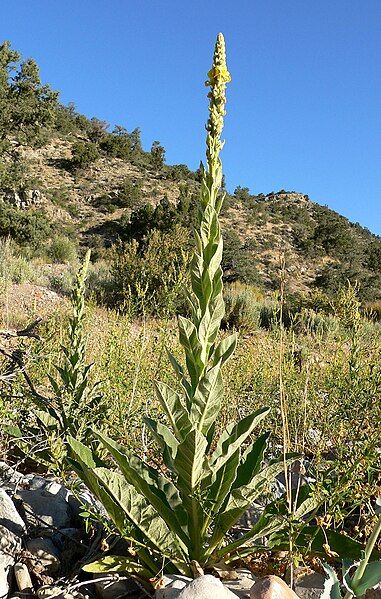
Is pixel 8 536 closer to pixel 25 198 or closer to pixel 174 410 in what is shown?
pixel 174 410

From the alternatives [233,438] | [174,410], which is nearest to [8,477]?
[174,410]

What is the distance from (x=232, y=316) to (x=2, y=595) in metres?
13.2

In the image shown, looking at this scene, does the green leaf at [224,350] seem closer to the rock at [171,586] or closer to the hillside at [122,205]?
the rock at [171,586]

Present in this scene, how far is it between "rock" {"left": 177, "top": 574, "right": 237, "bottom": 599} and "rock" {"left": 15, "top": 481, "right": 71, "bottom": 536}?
2.84 feet

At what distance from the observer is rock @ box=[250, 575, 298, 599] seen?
6.28 feet

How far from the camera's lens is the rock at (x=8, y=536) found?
7.37 ft

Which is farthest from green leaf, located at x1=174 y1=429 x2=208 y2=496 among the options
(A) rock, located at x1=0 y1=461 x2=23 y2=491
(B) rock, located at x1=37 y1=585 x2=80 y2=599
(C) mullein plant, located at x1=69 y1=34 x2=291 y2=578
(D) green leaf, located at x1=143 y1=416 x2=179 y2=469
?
(A) rock, located at x1=0 y1=461 x2=23 y2=491

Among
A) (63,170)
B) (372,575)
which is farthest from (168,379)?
(63,170)

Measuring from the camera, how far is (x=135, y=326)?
11.7 m

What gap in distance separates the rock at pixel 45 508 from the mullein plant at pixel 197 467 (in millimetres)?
428

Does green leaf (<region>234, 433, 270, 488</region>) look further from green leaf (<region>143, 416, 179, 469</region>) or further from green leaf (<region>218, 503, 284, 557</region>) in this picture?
green leaf (<region>143, 416, 179, 469</region>)

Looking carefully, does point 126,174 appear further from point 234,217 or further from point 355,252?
point 355,252

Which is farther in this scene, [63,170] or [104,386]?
[63,170]

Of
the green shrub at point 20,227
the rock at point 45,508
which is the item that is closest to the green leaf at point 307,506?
the rock at point 45,508
